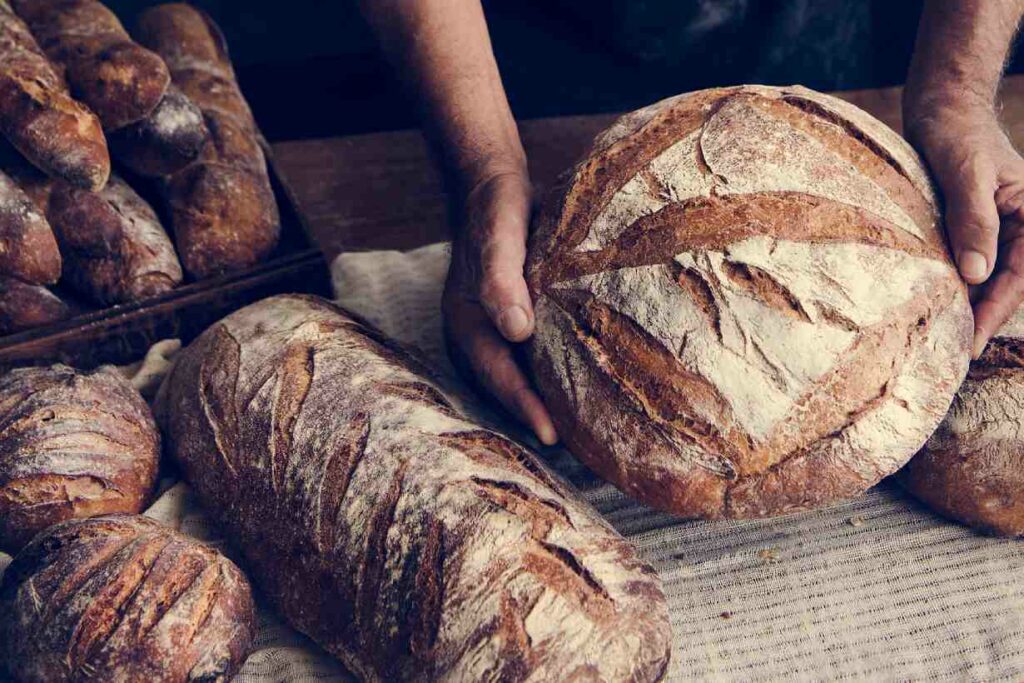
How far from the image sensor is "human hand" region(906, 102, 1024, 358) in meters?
1.43

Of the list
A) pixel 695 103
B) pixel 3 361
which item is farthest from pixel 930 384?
pixel 3 361

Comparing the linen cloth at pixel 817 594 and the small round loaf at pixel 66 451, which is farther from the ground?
the small round loaf at pixel 66 451

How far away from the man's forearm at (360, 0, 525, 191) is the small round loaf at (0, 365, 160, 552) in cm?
78

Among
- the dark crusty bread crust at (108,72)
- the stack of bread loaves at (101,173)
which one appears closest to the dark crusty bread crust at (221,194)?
the stack of bread loaves at (101,173)

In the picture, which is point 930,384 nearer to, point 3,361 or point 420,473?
point 420,473

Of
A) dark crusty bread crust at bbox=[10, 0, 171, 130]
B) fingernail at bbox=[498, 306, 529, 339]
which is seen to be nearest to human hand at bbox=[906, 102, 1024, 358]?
fingernail at bbox=[498, 306, 529, 339]

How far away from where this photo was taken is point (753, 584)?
1.54 meters

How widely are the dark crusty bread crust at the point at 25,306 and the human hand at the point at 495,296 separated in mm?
769

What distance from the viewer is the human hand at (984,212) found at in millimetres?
1428

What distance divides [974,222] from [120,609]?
1.38m

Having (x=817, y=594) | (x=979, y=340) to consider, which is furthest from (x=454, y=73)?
(x=817, y=594)

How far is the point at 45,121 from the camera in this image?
167cm

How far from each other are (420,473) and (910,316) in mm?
752

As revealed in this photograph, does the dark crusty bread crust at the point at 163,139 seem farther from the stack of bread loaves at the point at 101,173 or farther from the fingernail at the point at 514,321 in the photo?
the fingernail at the point at 514,321
